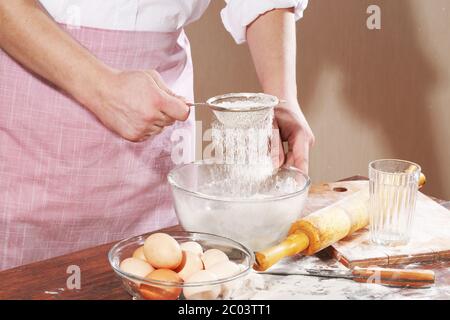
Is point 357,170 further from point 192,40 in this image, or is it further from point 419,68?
point 192,40

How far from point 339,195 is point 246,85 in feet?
4.79

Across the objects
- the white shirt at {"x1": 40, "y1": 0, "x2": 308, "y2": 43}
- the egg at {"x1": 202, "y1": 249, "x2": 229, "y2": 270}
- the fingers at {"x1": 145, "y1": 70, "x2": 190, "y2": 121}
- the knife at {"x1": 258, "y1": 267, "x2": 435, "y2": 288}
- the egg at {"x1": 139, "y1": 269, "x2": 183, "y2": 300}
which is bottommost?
the knife at {"x1": 258, "y1": 267, "x2": 435, "y2": 288}

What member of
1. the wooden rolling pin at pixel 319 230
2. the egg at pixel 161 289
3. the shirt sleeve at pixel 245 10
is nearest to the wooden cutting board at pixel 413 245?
the wooden rolling pin at pixel 319 230

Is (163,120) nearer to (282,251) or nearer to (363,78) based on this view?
(282,251)

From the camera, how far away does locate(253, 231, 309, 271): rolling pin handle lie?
1.18m

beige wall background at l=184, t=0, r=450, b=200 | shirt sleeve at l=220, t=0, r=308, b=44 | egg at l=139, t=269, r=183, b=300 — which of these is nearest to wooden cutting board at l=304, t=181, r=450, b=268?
egg at l=139, t=269, r=183, b=300

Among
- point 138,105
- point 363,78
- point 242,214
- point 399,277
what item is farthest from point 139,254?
point 363,78

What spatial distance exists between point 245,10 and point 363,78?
1.37 metres

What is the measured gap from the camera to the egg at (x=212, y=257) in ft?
3.69

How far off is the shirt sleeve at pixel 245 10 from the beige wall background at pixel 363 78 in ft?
3.59

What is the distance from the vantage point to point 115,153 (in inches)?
62.6

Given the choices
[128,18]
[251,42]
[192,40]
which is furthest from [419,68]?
[128,18]

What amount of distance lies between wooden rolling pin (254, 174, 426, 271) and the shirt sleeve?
1.76ft

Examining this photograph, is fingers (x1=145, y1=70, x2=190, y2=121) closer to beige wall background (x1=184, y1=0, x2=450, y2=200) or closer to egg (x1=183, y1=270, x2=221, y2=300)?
egg (x1=183, y1=270, x2=221, y2=300)
